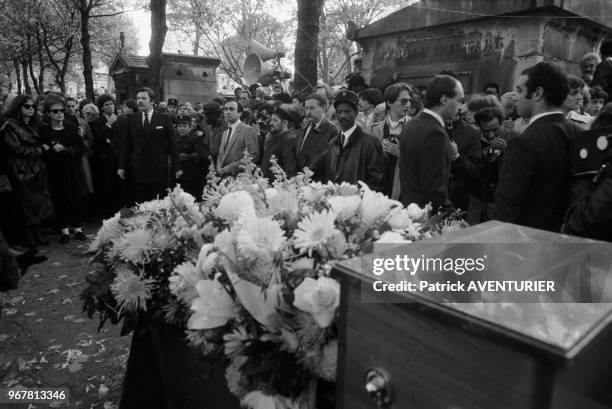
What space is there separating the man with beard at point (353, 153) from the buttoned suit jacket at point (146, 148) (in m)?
3.09

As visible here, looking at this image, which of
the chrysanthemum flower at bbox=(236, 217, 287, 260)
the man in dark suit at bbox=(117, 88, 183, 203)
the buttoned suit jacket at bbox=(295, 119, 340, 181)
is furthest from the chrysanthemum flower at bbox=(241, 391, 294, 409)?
the man in dark suit at bbox=(117, 88, 183, 203)

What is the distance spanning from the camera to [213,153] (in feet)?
22.6

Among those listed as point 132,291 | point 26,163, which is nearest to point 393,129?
point 132,291

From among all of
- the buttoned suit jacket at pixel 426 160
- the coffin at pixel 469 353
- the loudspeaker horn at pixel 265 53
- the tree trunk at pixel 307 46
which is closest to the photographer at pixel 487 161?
the buttoned suit jacket at pixel 426 160

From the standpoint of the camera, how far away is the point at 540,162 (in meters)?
2.48

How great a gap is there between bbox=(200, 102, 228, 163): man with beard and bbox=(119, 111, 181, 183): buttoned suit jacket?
70 cm

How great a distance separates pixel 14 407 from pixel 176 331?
144 centimetres

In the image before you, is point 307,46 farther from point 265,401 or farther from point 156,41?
point 265,401

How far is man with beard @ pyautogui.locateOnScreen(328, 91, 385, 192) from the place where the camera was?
4.04m

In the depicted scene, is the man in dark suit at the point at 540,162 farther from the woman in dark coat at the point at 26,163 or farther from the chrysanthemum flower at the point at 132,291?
the woman in dark coat at the point at 26,163

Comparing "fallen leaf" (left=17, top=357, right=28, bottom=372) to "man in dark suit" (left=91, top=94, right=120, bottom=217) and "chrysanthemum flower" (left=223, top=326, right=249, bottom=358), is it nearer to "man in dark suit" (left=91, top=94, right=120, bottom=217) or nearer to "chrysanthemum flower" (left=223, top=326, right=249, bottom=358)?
"chrysanthemum flower" (left=223, top=326, right=249, bottom=358)

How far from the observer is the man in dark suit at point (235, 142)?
6.03 metres

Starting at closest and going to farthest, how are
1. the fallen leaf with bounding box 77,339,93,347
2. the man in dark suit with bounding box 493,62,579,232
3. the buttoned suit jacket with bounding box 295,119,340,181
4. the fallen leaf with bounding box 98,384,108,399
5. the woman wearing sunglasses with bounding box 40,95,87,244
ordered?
the man in dark suit with bounding box 493,62,579,232, the fallen leaf with bounding box 98,384,108,399, the fallen leaf with bounding box 77,339,93,347, the buttoned suit jacket with bounding box 295,119,340,181, the woman wearing sunglasses with bounding box 40,95,87,244

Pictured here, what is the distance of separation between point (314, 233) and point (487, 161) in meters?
3.32
